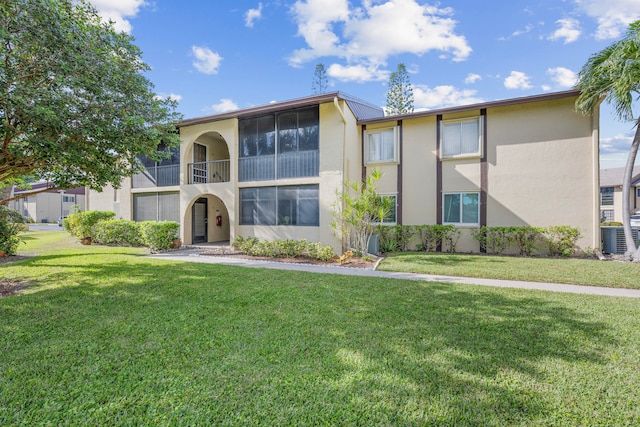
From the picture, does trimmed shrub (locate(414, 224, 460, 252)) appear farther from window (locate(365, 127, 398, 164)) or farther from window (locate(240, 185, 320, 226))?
window (locate(240, 185, 320, 226))

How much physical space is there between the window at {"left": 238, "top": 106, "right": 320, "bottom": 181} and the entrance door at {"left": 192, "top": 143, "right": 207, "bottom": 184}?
330cm

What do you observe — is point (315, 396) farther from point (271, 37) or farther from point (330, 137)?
point (271, 37)

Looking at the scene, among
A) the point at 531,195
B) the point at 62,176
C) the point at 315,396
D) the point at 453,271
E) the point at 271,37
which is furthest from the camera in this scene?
the point at 271,37

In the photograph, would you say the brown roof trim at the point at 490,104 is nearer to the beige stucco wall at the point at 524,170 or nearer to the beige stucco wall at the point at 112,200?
the beige stucco wall at the point at 524,170

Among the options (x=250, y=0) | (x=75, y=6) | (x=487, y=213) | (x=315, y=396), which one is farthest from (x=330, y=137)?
(x=315, y=396)

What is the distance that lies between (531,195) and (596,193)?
78.4 inches

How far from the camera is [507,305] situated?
18.4ft

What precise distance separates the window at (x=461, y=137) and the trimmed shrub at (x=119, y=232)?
15.7 meters

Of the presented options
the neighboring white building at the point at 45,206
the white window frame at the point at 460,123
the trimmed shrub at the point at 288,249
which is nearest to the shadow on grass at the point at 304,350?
the trimmed shrub at the point at 288,249

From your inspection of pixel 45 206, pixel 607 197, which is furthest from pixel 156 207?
pixel 45 206

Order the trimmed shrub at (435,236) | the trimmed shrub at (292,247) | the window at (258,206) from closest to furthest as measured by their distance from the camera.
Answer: the trimmed shrub at (292,247), the trimmed shrub at (435,236), the window at (258,206)

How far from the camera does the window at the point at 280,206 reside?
1226 centimetres

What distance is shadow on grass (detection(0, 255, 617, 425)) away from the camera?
2717 millimetres

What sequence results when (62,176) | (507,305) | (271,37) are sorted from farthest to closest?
(271,37) < (62,176) < (507,305)
